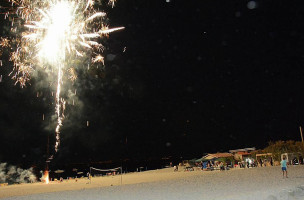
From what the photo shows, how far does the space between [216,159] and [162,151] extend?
115 meters

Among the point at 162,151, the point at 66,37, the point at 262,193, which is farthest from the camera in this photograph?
the point at 162,151

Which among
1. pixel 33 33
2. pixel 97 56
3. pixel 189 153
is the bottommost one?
pixel 189 153

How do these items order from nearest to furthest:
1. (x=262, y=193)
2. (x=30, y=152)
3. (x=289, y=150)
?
(x=262, y=193), (x=289, y=150), (x=30, y=152)

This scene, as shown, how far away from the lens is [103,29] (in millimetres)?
14586

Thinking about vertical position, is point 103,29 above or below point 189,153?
above

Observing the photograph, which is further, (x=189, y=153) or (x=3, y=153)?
(x=189, y=153)

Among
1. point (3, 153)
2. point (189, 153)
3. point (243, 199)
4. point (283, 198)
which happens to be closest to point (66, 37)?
point (243, 199)

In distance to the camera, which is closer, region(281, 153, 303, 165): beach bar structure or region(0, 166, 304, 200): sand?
region(0, 166, 304, 200): sand

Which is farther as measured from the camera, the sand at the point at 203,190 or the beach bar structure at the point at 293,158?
the beach bar structure at the point at 293,158

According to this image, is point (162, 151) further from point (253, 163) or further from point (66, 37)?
point (66, 37)

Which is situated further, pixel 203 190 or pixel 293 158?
pixel 293 158

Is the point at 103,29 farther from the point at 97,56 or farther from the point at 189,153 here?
the point at 189,153

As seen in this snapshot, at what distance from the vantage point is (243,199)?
8.81m

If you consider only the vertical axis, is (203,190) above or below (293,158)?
below
